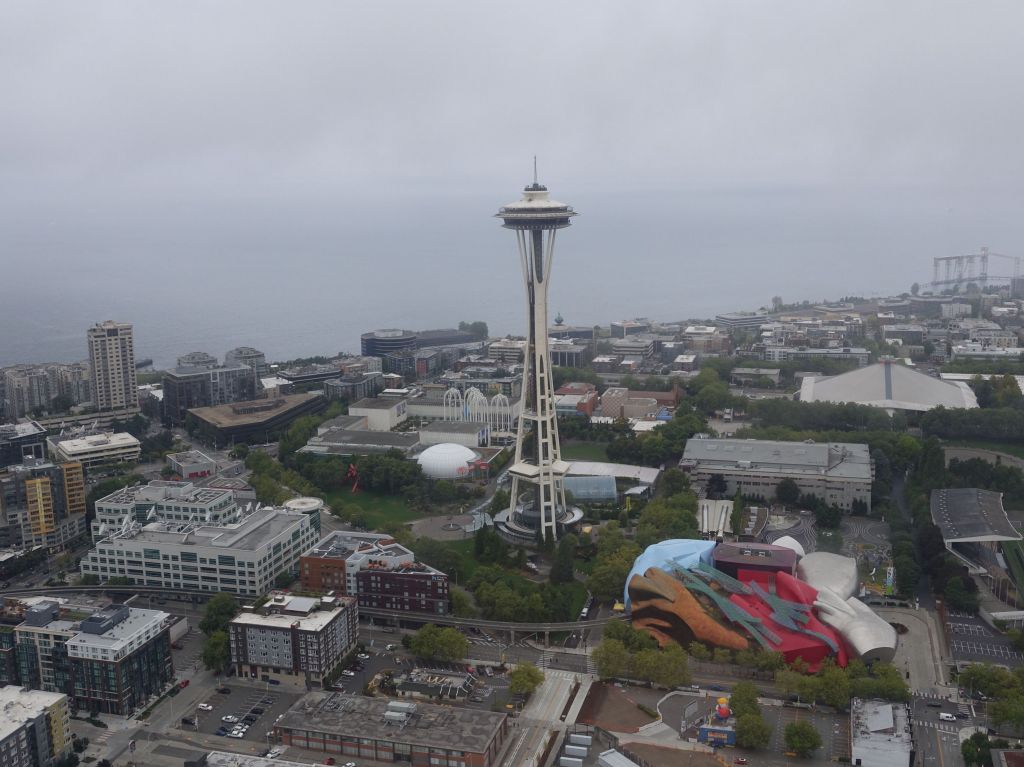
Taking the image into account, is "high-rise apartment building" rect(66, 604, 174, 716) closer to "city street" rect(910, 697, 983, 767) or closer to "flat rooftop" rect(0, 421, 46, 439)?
"city street" rect(910, 697, 983, 767)

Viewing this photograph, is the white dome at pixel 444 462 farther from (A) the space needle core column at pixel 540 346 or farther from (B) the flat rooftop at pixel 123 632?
(B) the flat rooftop at pixel 123 632

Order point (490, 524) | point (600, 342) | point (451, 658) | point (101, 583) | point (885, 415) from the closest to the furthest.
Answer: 1. point (451, 658)
2. point (101, 583)
3. point (490, 524)
4. point (885, 415)
5. point (600, 342)

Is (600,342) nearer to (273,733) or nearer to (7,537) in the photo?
(7,537)

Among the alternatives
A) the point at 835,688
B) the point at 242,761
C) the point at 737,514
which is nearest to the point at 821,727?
the point at 835,688

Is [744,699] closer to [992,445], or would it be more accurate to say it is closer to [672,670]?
[672,670]

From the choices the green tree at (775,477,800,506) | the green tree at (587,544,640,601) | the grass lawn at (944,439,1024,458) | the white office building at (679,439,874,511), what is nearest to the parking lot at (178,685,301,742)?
the green tree at (587,544,640,601)

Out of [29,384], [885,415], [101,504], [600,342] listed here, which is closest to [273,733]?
[101,504]

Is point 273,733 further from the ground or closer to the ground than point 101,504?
closer to the ground
